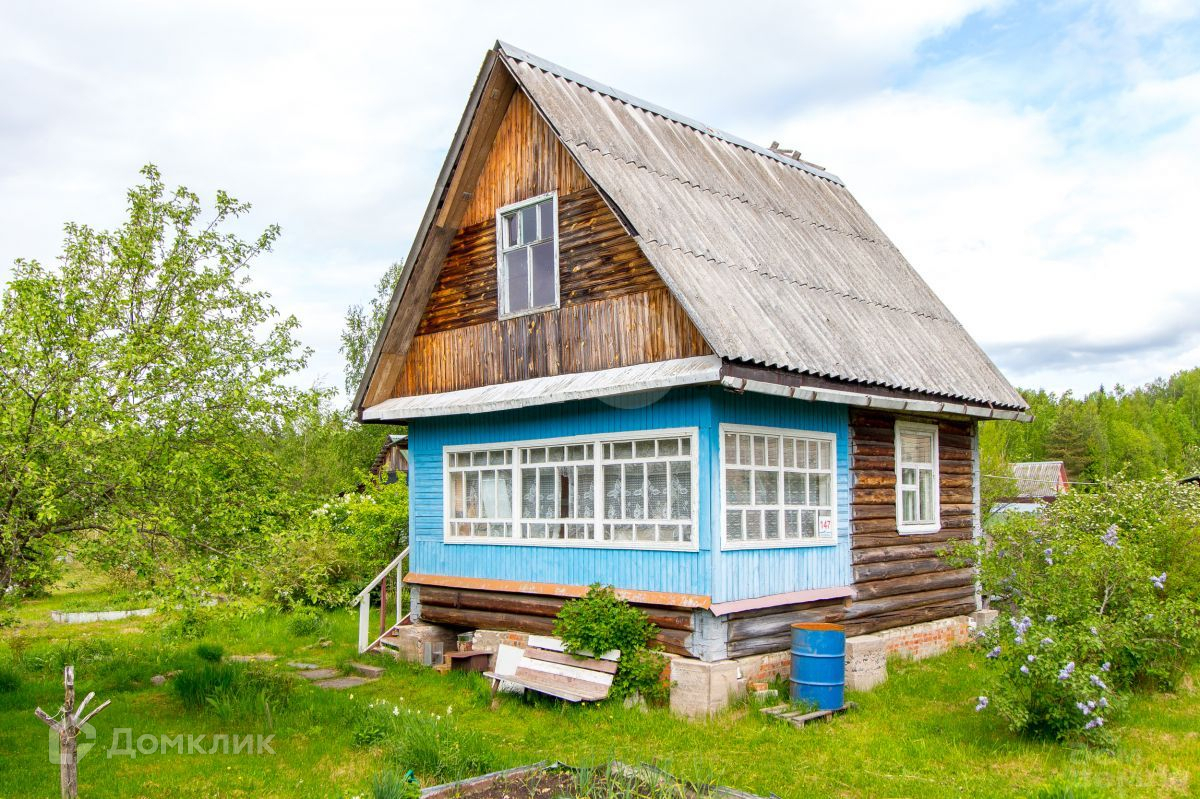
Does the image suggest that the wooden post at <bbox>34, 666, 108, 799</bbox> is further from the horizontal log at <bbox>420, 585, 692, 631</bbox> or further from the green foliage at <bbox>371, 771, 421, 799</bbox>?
the horizontal log at <bbox>420, 585, 692, 631</bbox>

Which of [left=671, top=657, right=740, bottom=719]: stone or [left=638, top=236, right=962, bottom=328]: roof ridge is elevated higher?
[left=638, top=236, right=962, bottom=328]: roof ridge

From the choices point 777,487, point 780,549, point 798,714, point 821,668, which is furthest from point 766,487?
point 798,714

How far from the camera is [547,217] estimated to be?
12.2m

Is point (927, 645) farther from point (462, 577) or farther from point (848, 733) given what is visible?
point (462, 577)

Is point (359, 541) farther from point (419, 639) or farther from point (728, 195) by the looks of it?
point (728, 195)

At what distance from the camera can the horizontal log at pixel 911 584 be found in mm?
12325

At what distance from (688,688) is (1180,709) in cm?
508

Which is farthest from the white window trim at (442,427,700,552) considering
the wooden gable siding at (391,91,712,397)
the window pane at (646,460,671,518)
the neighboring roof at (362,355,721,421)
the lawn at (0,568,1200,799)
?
the lawn at (0,568,1200,799)

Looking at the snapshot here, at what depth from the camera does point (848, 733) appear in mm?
9180

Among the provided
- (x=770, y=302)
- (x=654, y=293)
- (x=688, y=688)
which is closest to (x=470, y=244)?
(x=654, y=293)

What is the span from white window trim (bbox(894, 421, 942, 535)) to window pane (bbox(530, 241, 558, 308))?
504 centimetres

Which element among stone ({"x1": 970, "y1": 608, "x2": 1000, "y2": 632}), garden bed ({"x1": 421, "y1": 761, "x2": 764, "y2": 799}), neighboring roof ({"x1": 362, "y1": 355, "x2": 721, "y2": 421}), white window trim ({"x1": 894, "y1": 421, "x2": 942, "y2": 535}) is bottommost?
stone ({"x1": 970, "y1": 608, "x2": 1000, "y2": 632})

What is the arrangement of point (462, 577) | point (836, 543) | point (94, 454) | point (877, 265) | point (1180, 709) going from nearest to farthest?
point (94, 454), point (1180, 709), point (836, 543), point (462, 577), point (877, 265)

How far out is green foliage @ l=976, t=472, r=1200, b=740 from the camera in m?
8.32
